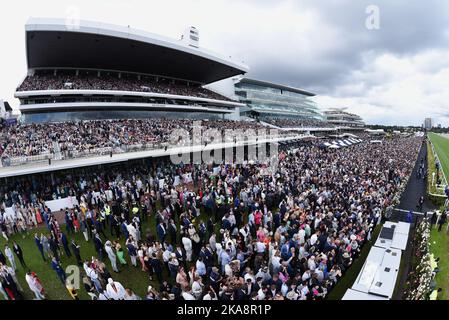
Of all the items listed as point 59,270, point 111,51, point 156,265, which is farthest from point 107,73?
point 156,265

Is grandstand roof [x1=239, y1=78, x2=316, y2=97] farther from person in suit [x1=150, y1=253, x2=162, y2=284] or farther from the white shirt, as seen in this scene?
the white shirt

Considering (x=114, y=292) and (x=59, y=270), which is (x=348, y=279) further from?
(x=59, y=270)

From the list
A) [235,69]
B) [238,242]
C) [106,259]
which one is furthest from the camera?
[235,69]

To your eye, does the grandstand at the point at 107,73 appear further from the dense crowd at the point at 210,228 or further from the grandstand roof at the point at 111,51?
the dense crowd at the point at 210,228

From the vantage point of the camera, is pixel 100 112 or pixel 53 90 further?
pixel 100 112

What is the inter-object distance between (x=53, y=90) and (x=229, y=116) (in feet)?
87.2

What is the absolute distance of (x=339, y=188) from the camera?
1572 centimetres

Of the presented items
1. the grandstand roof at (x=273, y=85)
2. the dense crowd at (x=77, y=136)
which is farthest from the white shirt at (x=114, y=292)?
the grandstand roof at (x=273, y=85)

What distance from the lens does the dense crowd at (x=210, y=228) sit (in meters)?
7.14

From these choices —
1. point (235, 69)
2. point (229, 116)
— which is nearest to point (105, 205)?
point (235, 69)

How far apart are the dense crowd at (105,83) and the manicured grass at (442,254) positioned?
28.5m

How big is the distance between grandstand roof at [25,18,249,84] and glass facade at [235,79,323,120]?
13332mm

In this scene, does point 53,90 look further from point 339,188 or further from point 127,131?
point 339,188
